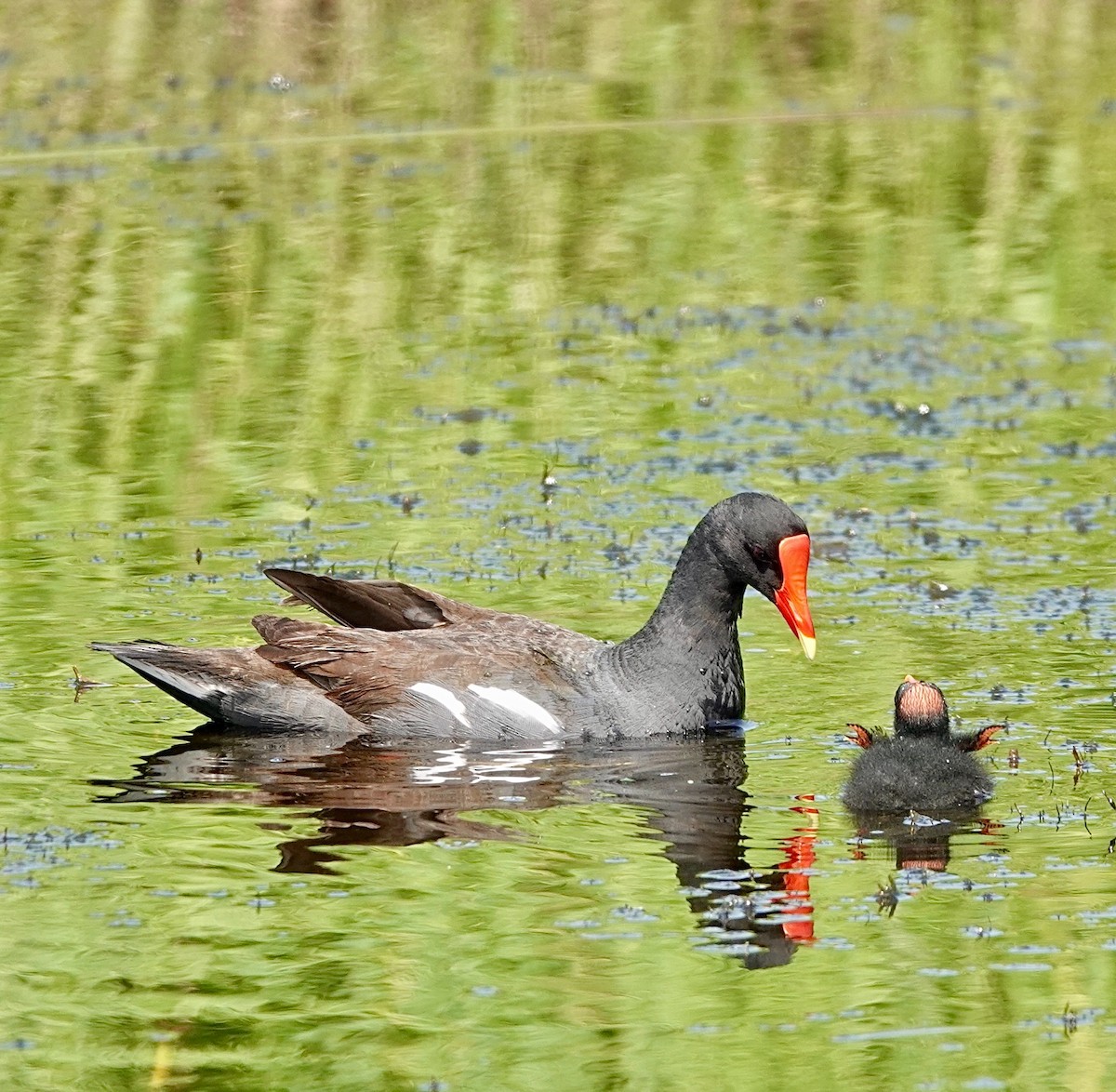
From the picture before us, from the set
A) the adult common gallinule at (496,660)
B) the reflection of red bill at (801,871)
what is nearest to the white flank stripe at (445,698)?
the adult common gallinule at (496,660)

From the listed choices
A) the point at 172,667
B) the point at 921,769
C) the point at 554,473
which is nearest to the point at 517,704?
the point at 172,667

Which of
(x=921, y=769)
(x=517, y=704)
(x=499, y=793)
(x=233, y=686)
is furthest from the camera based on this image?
Result: (x=233, y=686)

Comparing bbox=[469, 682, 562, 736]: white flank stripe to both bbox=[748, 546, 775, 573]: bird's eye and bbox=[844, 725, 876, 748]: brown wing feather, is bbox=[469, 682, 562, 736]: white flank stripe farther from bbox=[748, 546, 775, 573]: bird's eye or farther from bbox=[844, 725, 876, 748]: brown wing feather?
bbox=[844, 725, 876, 748]: brown wing feather

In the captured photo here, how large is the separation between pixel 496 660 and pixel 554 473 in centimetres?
365

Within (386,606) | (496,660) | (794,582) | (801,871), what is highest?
(794,582)

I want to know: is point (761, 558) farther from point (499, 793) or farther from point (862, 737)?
point (499, 793)

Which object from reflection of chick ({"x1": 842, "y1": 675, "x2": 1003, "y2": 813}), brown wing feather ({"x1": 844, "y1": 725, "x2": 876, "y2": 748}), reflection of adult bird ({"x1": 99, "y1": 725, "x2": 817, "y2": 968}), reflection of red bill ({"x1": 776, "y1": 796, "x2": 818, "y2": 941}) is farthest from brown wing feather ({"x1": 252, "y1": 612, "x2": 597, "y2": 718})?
reflection of chick ({"x1": 842, "y1": 675, "x2": 1003, "y2": 813})

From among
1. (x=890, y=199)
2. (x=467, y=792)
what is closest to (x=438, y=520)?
(x=467, y=792)

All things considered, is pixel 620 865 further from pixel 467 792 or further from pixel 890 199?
pixel 890 199

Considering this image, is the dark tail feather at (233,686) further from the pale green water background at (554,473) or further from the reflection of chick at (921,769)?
the reflection of chick at (921,769)

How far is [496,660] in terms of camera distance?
10.1 meters

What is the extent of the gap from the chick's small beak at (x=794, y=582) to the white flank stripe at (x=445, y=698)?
140 centimetres

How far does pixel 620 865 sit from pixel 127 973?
1831mm

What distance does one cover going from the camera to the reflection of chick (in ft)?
29.0
